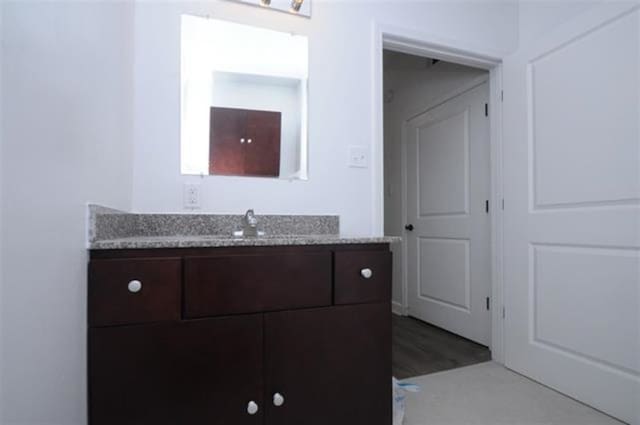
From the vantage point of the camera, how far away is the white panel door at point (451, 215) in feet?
7.74

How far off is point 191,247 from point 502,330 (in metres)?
1.97

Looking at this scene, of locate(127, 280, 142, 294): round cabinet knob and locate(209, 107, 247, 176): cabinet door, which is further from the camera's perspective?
locate(209, 107, 247, 176): cabinet door

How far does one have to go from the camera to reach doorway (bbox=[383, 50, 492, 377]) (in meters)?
2.32

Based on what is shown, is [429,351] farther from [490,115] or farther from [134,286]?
[134,286]

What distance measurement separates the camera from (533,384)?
1.79 meters

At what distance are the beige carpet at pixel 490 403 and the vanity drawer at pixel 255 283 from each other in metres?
0.90

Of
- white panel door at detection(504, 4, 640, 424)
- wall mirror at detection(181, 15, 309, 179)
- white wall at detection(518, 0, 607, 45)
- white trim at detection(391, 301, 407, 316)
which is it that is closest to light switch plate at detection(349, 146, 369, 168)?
wall mirror at detection(181, 15, 309, 179)

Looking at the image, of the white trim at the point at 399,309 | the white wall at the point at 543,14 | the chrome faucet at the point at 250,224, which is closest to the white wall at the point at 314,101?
the chrome faucet at the point at 250,224

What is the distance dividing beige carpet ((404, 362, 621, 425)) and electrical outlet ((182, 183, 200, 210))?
1.34 meters

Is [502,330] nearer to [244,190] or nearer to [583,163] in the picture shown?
A: [583,163]

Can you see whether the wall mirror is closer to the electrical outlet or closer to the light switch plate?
the electrical outlet

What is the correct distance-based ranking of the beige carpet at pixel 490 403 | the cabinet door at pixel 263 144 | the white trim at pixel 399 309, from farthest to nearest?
the white trim at pixel 399 309 → the cabinet door at pixel 263 144 → the beige carpet at pixel 490 403

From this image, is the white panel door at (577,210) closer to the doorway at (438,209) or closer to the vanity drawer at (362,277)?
the doorway at (438,209)

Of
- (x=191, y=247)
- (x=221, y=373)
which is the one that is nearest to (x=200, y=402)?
(x=221, y=373)
